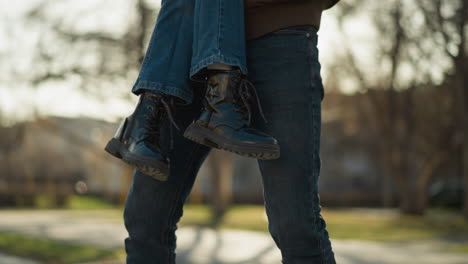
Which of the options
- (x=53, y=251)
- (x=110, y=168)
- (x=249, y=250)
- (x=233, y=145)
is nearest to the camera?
(x=233, y=145)

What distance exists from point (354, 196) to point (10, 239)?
2685 centimetres

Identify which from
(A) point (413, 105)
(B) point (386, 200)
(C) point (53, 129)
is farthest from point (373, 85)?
(B) point (386, 200)

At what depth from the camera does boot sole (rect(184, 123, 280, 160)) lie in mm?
1346

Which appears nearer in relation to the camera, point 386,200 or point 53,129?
point 53,129

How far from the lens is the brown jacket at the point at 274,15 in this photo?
151 centimetres

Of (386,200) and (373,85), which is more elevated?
(373,85)

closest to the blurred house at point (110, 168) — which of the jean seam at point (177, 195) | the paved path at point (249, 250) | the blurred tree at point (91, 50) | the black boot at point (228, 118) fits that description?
the blurred tree at point (91, 50)

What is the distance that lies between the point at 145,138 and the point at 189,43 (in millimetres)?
287

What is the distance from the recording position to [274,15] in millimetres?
1513


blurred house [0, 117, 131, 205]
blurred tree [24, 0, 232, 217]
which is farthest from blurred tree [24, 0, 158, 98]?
blurred house [0, 117, 131, 205]

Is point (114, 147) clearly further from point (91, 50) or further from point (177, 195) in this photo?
point (91, 50)

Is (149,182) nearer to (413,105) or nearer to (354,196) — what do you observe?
(413,105)

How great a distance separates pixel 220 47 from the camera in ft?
4.68

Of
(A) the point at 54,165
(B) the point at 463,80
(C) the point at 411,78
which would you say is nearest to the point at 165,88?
(B) the point at 463,80
